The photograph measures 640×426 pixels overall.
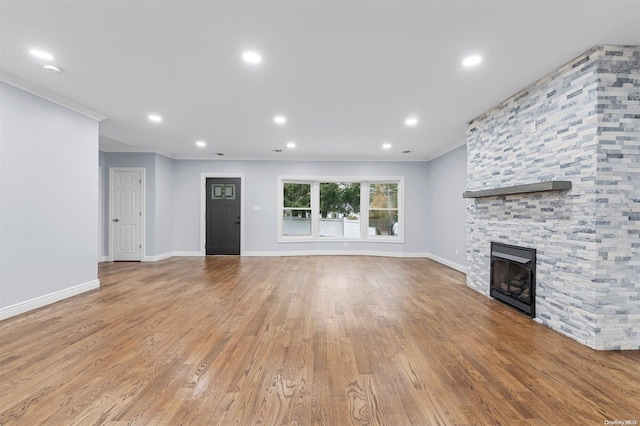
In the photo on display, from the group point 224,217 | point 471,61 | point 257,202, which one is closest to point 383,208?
point 257,202

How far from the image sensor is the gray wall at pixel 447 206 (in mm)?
5445

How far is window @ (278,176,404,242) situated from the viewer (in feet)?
24.2

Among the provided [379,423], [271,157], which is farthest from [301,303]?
[271,157]

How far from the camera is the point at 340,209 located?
296 inches

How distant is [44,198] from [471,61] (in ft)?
16.3

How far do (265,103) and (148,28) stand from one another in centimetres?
158

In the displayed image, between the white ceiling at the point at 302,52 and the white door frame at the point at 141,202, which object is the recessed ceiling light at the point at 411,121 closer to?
the white ceiling at the point at 302,52

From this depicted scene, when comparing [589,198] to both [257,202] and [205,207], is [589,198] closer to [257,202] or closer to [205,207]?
[257,202]

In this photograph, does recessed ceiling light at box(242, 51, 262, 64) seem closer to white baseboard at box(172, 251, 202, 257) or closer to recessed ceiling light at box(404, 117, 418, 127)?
recessed ceiling light at box(404, 117, 418, 127)

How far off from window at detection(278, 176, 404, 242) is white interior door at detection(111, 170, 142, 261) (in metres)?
3.36

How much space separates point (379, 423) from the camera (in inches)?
59.7

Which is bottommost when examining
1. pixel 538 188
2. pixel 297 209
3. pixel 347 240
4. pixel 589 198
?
pixel 347 240

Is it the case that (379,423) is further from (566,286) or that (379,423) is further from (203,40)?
(203,40)

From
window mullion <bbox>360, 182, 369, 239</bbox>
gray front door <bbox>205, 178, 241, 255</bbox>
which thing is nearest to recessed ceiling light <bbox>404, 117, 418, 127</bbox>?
window mullion <bbox>360, 182, 369, 239</bbox>
